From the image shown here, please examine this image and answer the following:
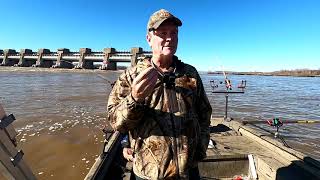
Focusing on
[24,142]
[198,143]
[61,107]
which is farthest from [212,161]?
[61,107]

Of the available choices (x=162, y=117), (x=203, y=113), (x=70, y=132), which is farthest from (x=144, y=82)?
(x=70, y=132)

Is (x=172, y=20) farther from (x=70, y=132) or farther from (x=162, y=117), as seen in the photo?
(x=70, y=132)

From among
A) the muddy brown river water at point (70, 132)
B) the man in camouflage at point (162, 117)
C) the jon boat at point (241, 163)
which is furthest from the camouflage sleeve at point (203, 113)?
the jon boat at point (241, 163)

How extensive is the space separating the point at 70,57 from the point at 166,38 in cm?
8407

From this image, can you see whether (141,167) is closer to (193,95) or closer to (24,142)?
(193,95)

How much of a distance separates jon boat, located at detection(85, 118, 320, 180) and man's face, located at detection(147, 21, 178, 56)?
3.33 meters

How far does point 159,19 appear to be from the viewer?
7.63 feet

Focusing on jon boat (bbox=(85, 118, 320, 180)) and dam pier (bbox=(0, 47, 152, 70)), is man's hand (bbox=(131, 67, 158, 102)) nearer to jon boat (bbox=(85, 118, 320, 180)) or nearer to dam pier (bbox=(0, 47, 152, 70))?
jon boat (bbox=(85, 118, 320, 180))

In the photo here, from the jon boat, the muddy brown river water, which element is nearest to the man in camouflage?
the muddy brown river water

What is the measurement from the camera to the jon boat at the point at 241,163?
540cm

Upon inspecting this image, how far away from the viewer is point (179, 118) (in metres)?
2.29

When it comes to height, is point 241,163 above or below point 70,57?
below

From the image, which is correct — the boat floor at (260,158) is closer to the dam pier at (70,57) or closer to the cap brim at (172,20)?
the cap brim at (172,20)

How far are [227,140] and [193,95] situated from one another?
5.75m
